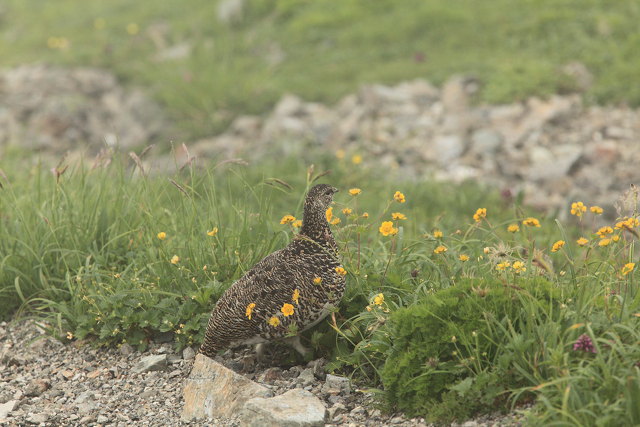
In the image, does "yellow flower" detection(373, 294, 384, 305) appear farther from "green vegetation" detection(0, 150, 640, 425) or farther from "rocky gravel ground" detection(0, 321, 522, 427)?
"rocky gravel ground" detection(0, 321, 522, 427)

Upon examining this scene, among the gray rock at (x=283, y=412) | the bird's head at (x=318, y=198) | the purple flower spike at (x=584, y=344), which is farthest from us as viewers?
the bird's head at (x=318, y=198)

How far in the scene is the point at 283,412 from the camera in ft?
14.4

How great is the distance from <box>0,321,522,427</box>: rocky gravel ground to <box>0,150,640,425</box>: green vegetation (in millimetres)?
120

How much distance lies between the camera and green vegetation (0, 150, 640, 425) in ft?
13.4

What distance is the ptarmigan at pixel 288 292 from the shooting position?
472cm

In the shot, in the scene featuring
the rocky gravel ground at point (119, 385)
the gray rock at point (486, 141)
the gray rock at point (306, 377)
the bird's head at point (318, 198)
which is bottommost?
the gray rock at point (486, 141)

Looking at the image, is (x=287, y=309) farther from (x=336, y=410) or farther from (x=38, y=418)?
(x=38, y=418)

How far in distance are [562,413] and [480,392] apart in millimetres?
531

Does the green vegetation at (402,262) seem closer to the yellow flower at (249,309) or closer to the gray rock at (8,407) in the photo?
the yellow flower at (249,309)

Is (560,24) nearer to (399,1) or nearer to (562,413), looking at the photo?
(399,1)

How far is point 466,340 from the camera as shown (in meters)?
4.25

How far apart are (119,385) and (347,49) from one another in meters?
9.19

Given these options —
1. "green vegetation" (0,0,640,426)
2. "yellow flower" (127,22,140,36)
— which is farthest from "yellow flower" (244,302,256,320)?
"yellow flower" (127,22,140,36)

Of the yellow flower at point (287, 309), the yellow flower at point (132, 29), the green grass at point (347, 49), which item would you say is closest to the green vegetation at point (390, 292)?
the yellow flower at point (287, 309)
